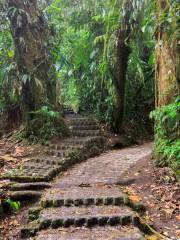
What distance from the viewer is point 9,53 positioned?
7.87m

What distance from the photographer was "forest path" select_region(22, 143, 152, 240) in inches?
134

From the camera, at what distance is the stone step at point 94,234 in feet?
10.8

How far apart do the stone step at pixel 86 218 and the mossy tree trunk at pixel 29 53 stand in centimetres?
409

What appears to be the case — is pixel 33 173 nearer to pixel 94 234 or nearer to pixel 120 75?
pixel 94 234

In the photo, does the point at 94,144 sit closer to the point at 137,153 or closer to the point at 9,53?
the point at 137,153

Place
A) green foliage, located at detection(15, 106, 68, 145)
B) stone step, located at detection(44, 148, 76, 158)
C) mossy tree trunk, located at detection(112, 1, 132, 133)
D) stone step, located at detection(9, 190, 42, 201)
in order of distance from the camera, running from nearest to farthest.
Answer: stone step, located at detection(9, 190, 42, 201), stone step, located at detection(44, 148, 76, 158), green foliage, located at detection(15, 106, 68, 145), mossy tree trunk, located at detection(112, 1, 132, 133)

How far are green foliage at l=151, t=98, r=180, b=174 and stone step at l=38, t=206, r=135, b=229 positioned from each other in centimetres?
145

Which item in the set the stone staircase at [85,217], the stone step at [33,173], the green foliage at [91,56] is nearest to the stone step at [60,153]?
the stone step at [33,173]

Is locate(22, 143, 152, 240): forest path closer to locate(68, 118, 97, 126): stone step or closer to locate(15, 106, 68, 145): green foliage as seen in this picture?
locate(15, 106, 68, 145): green foliage

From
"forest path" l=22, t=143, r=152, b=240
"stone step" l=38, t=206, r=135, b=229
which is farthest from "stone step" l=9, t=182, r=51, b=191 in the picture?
"stone step" l=38, t=206, r=135, b=229

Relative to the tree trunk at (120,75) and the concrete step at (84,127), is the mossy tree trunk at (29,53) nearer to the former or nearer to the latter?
the concrete step at (84,127)

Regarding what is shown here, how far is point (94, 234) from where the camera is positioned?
3.38 m

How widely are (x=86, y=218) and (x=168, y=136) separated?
7.73ft

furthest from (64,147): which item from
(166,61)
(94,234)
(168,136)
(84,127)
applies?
(94,234)
